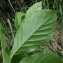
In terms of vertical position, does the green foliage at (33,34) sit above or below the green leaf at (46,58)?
above

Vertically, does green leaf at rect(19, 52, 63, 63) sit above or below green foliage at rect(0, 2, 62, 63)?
below

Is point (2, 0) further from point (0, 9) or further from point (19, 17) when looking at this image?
point (19, 17)

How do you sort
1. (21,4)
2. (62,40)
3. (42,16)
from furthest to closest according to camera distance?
(21,4) → (62,40) → (42,16)

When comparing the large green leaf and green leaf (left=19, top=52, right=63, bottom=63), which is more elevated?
the large green leaf

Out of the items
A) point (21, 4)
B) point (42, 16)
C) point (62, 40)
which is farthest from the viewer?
point (21, 4)

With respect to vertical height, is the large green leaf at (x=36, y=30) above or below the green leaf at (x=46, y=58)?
above

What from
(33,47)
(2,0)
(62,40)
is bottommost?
(62,40)

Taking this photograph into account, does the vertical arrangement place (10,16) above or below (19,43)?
below

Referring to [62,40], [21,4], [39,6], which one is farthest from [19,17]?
[21,4]
